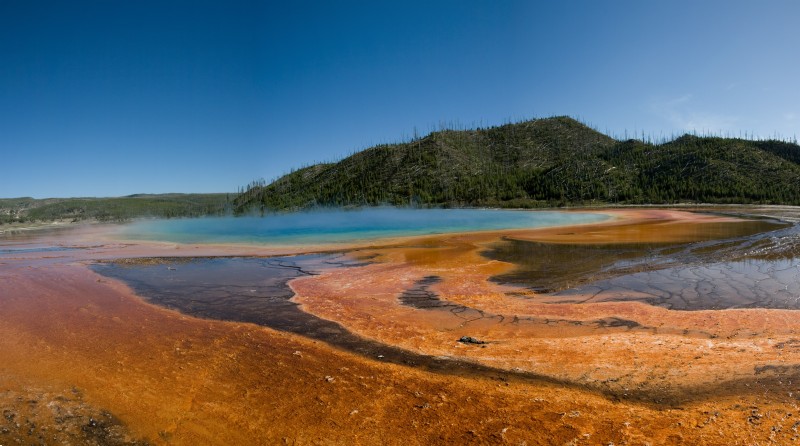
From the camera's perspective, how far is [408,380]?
6012 mm

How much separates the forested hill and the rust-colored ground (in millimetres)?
64555

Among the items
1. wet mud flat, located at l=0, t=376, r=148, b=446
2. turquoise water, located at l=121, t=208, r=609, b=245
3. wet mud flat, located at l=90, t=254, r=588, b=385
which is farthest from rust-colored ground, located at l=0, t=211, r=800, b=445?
turquoise water, located at l=121, t=208, r=609, b=245

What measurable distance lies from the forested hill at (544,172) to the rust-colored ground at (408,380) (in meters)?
64.6

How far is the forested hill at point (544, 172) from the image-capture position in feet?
227

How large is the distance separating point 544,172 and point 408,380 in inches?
3722

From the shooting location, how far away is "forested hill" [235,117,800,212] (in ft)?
227

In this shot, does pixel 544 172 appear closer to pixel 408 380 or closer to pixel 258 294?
pixel 258 294

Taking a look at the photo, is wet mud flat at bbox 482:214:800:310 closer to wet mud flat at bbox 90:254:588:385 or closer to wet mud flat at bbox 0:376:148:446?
wet mud flat at bbox 90:254:588:385

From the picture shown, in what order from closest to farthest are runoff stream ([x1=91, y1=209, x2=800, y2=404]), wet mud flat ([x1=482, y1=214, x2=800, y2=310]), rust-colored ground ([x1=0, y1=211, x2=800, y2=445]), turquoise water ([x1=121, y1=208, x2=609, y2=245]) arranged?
1. rust-colored ground ([x1=0, y1=211, x2=800, y2=445])
2. runoff stream ([x1=91, y1=209, x2=800, y2=404])
3. wet mud flat ([x1=482, y1=214, x2=800, y2=310])
4. turquoise water ([x1=121, y1=208, x2=609, y2=245])

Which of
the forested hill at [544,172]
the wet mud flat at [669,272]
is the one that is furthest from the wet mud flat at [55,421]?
the forested hill at [544,172]

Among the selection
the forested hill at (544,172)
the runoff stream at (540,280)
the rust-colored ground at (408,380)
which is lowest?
the rust-colored ground at (408,380)

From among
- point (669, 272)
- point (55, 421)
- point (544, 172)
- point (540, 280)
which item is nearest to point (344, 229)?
point (540, 280)

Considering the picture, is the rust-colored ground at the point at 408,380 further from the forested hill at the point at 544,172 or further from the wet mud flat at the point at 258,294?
the forested hill at the point at 544,172

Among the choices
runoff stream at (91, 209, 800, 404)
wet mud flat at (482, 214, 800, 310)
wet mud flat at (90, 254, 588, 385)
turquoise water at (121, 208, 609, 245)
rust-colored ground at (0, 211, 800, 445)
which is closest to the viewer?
rust-colored ground at (0, 211, 800, 445)
